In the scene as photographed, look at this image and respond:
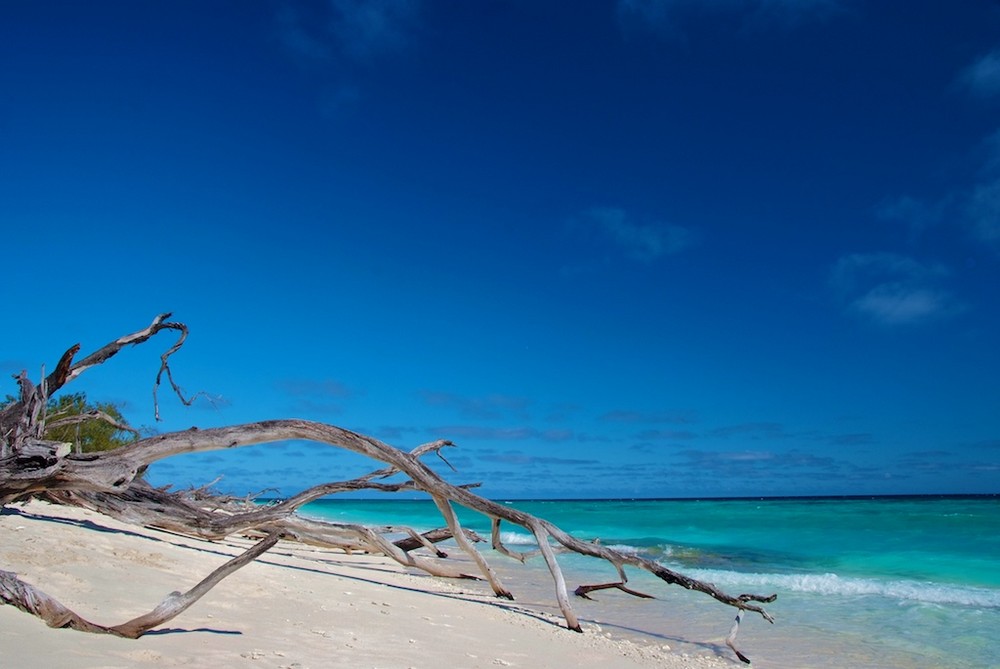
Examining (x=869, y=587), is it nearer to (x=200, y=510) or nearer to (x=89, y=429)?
(x=200, y=510)

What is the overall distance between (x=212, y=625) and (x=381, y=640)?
3.73ft

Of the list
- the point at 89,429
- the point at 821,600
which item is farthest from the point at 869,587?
the point at 89,429

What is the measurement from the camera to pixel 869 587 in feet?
36.0

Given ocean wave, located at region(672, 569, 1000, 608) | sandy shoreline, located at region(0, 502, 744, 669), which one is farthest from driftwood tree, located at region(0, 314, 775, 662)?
ocean wave, located at region(672, 569, 1000, 608)

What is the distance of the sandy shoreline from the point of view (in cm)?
349

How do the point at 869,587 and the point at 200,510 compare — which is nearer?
the point at 200,510

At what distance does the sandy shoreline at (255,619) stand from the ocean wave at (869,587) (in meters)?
5.67

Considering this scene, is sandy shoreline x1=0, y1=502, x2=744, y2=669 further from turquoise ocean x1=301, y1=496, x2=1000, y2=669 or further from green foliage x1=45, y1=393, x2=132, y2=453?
green foliage x1=45, y1=393, x2=132, y2=453

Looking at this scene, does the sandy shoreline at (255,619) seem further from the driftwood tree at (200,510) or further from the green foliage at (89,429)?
the green foliage at (89,429)

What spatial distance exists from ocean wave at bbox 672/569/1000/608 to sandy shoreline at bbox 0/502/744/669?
18.6ft

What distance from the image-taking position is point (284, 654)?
3918 mm

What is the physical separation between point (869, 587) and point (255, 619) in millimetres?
10139

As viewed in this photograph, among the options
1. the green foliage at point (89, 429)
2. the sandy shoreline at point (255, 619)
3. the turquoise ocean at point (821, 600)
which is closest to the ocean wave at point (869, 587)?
the turquoise ocean at point (821, 600)

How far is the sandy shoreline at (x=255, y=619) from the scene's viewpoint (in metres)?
3.49
